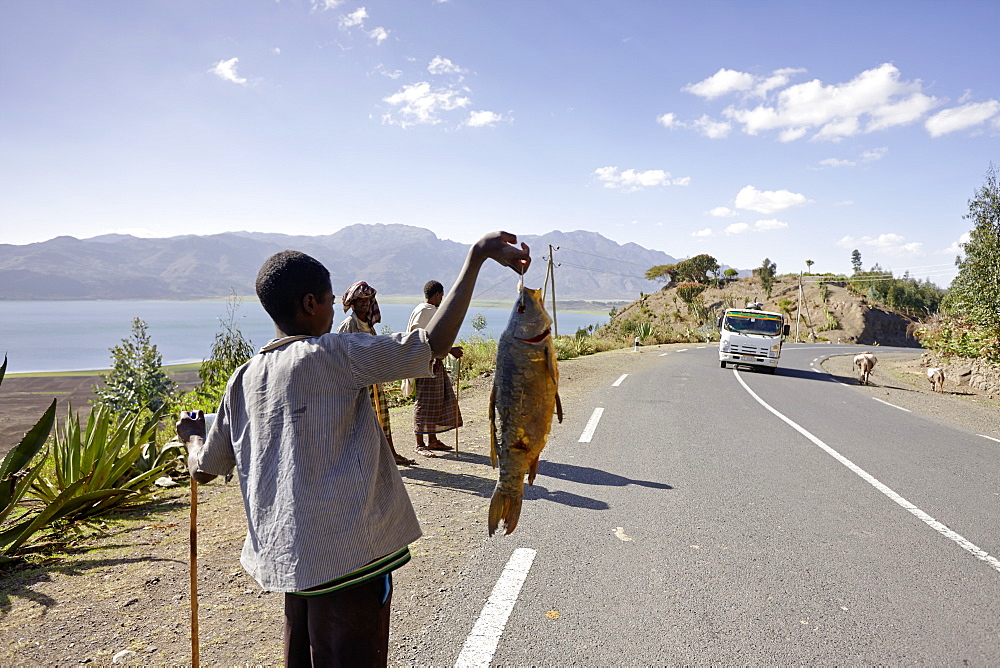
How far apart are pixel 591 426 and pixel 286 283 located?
7.96 meters

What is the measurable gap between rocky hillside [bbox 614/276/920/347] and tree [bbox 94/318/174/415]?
4025cm

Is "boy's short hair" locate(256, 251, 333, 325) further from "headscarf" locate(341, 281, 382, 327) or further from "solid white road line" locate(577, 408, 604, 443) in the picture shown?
"solid white road line" locate(577, 408, 604, 443)

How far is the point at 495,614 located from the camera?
3432 mm

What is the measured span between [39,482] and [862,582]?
6.87 metres

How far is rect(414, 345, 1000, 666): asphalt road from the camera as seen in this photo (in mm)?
3150

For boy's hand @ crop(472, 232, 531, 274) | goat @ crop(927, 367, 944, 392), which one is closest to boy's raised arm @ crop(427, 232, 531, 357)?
boy's hand @ crop(472, 232, 531, 274)

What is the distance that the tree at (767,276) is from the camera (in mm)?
66562

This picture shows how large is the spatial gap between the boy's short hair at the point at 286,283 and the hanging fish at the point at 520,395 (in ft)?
2.06

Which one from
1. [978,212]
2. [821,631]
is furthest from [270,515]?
[978,212]

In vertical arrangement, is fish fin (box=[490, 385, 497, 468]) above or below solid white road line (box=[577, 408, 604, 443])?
above

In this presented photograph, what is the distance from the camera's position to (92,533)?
4.64 m

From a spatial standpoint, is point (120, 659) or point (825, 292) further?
point (825, 292)

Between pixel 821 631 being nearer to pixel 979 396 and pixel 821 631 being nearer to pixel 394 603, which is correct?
pixel 394 603

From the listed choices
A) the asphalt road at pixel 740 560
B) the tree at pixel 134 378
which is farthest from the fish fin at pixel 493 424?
the tree at pixel 134 378
